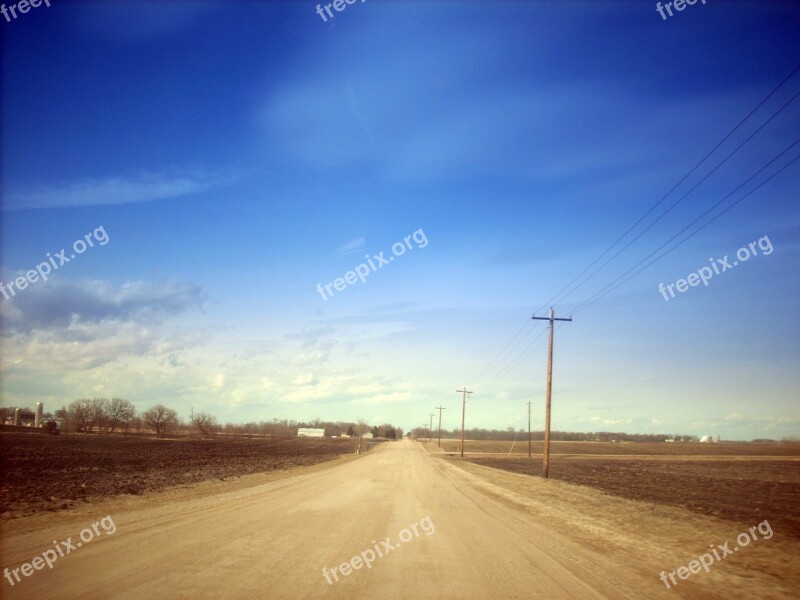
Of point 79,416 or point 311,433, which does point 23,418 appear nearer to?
point 79,416

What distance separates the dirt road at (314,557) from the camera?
6746 mm

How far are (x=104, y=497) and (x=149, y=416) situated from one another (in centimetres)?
12992

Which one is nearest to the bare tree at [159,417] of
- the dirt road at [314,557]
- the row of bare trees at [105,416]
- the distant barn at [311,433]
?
the row of bare trees at [105,416]

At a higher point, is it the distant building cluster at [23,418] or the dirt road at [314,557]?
the dirt road at [314,557]

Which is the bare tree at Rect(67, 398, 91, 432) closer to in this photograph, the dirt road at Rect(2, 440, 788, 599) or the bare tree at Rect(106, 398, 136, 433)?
the bare tree at Rect(106, 398, 136, 433)

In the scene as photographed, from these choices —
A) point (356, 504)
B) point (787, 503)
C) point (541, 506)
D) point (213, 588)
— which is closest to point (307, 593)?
point (213, 588)

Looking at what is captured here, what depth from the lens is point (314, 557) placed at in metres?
8.44

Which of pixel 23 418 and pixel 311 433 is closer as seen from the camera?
pixel 23 418

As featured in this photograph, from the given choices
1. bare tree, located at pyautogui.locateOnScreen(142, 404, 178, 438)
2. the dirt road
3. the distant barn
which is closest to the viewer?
the dirt road

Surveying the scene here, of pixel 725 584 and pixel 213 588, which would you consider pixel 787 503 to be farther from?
pixel 213 588

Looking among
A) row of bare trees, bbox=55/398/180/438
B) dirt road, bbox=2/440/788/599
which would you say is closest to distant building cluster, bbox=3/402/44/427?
row of bare trees, bbox=55/398/180/438

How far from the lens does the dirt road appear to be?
6746 millimetres

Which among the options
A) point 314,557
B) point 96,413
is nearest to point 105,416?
point 96,413

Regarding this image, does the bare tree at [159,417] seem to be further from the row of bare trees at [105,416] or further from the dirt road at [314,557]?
the dirt road at [314,557]
